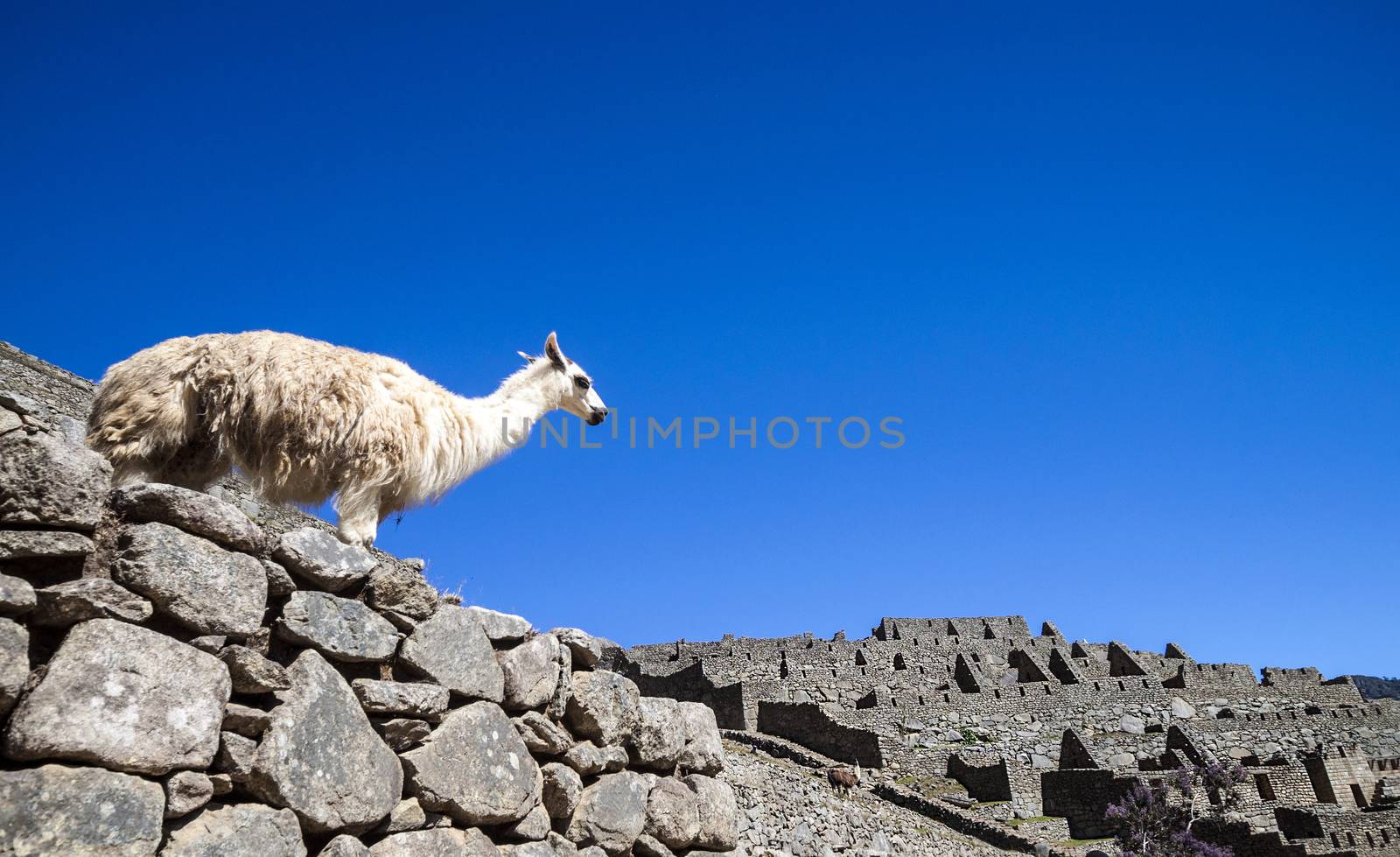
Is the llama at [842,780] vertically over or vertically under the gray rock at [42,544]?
over

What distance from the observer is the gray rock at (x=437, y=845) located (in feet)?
12.1

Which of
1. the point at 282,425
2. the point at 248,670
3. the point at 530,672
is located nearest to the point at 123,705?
the point at 248,670

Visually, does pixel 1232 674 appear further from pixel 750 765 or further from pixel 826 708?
pixel 750 765

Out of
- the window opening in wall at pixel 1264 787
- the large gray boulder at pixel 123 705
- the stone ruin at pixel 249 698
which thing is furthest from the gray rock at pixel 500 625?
the window opening in wall at pixel 1264 787

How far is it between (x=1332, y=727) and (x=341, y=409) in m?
38.3

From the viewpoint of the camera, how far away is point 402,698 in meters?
3.91

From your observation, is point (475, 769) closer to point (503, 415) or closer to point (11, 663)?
point (11, 663)

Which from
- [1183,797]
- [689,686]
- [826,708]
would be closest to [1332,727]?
[1183,797]

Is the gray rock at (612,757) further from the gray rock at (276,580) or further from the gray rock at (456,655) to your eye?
the gray rock at (276,580)

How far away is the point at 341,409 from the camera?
15.2 ft

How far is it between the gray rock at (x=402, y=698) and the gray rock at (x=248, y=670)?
18.1 inches

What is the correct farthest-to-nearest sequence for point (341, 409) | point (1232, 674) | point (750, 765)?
point (1232, 674), point (750, 765), point (341, 409)

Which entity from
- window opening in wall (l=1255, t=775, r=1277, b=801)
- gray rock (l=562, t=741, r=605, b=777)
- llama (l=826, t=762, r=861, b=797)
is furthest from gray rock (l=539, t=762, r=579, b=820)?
window opening in wall (l=1255, t=775, r=1277, b=801)

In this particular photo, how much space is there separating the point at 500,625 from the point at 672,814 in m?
1.70
